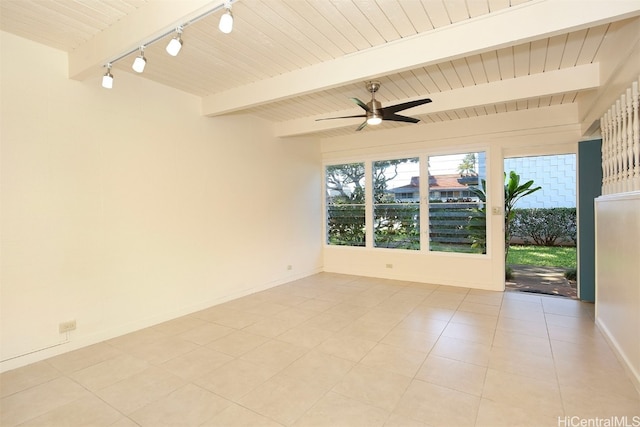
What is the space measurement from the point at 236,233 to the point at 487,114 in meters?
4.34

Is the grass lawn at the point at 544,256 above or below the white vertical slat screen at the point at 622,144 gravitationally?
below

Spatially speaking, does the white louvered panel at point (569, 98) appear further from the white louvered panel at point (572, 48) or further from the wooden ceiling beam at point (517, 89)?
the white louvered panel at point (572, 48)

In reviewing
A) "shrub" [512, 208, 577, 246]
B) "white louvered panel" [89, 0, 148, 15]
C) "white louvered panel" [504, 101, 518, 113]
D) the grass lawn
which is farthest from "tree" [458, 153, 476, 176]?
"white louvered panel" [89, 0, 148, 15]

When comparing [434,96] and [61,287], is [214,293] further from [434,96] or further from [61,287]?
[434,96]

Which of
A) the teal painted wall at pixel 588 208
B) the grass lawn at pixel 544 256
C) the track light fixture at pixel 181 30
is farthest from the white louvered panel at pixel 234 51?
the grass lawn at pixel 544 256

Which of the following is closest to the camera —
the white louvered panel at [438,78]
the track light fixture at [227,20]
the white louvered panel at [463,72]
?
the track light fixture at [227,20]

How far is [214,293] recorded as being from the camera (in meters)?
4.39

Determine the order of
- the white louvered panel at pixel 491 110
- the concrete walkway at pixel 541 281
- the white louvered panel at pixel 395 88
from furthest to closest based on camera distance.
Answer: the concrete walkway at pixel 541 281 < the white louvered panel at pixel 491 110 < the white louvered panel at pixel 395 88

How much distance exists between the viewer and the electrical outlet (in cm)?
294

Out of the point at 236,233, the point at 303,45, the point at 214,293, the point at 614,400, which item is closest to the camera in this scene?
the point at 614,400

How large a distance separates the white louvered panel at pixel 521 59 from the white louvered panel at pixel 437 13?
3.09ft

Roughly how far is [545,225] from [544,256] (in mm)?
1080

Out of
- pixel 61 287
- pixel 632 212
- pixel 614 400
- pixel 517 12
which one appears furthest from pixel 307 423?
pixel 517 12

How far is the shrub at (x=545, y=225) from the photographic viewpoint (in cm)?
826
